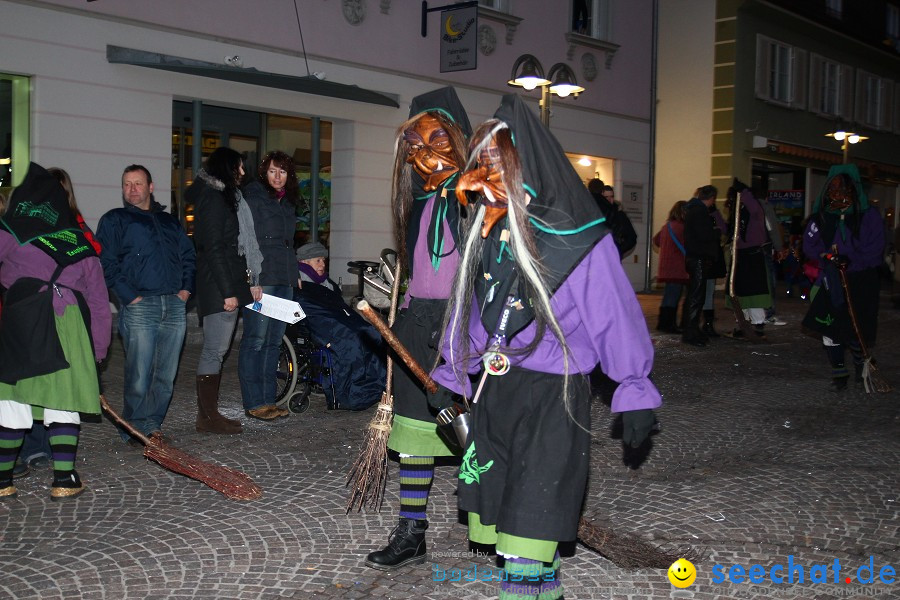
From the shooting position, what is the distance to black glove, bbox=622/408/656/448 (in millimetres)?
3109

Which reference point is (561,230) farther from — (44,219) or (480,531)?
(44,219)

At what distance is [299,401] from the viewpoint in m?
7.55

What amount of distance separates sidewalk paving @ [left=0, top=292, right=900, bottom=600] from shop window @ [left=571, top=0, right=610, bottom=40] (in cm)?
1282

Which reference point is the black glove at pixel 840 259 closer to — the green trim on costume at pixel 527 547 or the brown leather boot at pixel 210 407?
the brown leather boot at pixel 210 407

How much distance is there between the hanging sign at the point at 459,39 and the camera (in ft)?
49.1

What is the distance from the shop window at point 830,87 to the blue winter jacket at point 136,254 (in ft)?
81.3

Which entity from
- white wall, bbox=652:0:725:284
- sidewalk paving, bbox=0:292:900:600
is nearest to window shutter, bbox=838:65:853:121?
white wall, bbox=652:0:725:284

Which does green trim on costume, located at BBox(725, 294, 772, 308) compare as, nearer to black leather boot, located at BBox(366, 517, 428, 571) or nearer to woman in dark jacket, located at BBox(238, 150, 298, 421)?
woman in dark jacket, located at BBox(238, 150, 298, 421)

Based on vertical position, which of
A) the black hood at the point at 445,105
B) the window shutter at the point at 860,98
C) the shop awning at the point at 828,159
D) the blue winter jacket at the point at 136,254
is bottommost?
the blue winter jacket at the point at 136,254

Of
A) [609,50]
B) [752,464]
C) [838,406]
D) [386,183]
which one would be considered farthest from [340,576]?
[609,50]

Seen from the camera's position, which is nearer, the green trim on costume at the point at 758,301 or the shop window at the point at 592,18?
the green trim on costume at the point at 758,301

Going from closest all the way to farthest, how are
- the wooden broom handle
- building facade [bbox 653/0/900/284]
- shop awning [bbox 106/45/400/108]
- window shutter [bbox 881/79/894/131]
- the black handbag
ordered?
the wooden broom handle < the black handbag < shop awning [bbox 106/45/400/108] < building facade [bbox 653/0/900/284] < window shutter [bbox 881/79/894/131]

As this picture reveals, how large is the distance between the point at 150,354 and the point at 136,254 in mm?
667

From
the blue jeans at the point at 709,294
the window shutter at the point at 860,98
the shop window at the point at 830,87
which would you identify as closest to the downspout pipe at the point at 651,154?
the blue jeans at the point at 709,294
